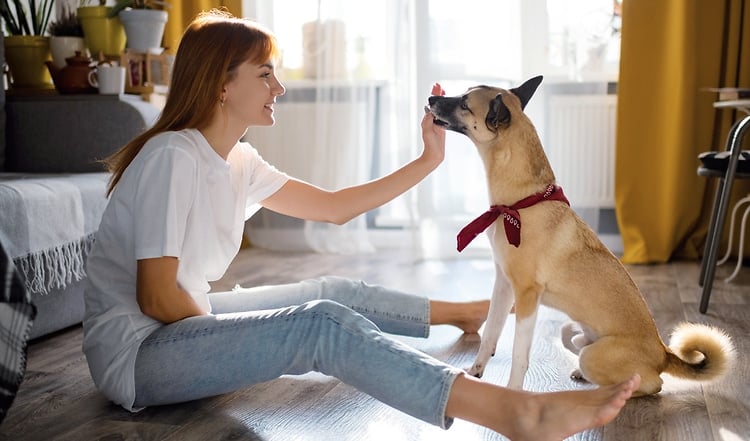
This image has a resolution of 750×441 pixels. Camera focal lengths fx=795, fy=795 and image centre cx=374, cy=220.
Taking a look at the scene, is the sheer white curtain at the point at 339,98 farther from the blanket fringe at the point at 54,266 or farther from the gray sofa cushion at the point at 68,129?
the blanket fringe at the point at 54,266

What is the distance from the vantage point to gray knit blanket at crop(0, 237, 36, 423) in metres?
1.10

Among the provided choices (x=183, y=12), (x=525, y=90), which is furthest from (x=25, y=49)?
(x=525, y=90)

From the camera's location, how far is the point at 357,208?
2.02 metres

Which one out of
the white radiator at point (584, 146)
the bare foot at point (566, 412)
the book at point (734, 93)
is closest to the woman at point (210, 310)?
the bare foot at point (566, 412)

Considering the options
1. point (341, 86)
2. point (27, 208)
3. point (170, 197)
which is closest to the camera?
point (170, 197)

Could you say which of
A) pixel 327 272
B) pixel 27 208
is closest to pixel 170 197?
pixel 27 208

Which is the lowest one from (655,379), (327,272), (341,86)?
(327,272)

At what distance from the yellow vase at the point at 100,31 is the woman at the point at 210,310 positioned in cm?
164

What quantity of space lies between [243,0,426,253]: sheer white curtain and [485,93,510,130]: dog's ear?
2.08m

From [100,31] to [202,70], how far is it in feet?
6.11

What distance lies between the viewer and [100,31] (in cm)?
324

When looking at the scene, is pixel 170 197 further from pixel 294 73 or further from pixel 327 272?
pixel 294 73

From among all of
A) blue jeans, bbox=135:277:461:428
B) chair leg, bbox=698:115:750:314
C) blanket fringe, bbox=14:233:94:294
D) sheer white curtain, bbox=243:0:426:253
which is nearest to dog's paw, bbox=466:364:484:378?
blue jeans, bbox=135:277:461:428

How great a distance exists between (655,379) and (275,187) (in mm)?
976
